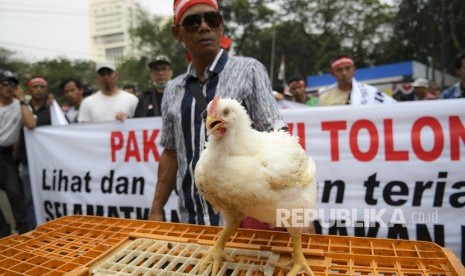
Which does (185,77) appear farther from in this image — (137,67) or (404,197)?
(137,67)

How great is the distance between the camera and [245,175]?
1.39 meters

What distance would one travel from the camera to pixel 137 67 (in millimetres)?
38750

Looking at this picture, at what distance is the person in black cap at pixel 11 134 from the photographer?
4773 mm

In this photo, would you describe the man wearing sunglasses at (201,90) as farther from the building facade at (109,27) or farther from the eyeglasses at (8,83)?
the building facade at (109,27)

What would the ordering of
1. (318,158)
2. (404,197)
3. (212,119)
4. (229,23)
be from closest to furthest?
(212,119) → (404,197) → (318,158) → (229,23)

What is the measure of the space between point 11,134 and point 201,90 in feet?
12.7

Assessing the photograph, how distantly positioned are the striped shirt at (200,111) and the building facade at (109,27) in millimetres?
A: 54291

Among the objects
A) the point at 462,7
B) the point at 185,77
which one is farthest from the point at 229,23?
the point at 185,77

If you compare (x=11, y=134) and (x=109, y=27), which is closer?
(x=11, y=134)

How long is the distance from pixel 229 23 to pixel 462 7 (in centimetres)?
1996

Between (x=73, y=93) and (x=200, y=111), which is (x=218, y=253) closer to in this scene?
(x=200, y=111)

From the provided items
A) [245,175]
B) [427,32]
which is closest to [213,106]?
[245,175]

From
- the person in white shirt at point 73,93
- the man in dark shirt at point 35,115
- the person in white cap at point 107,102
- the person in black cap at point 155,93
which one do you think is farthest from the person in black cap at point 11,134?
the person in black cap at point 155,93

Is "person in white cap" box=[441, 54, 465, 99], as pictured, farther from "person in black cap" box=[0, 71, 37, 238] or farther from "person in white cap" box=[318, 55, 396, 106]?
"person in black cap" box=[0, 71, 37, 238]
